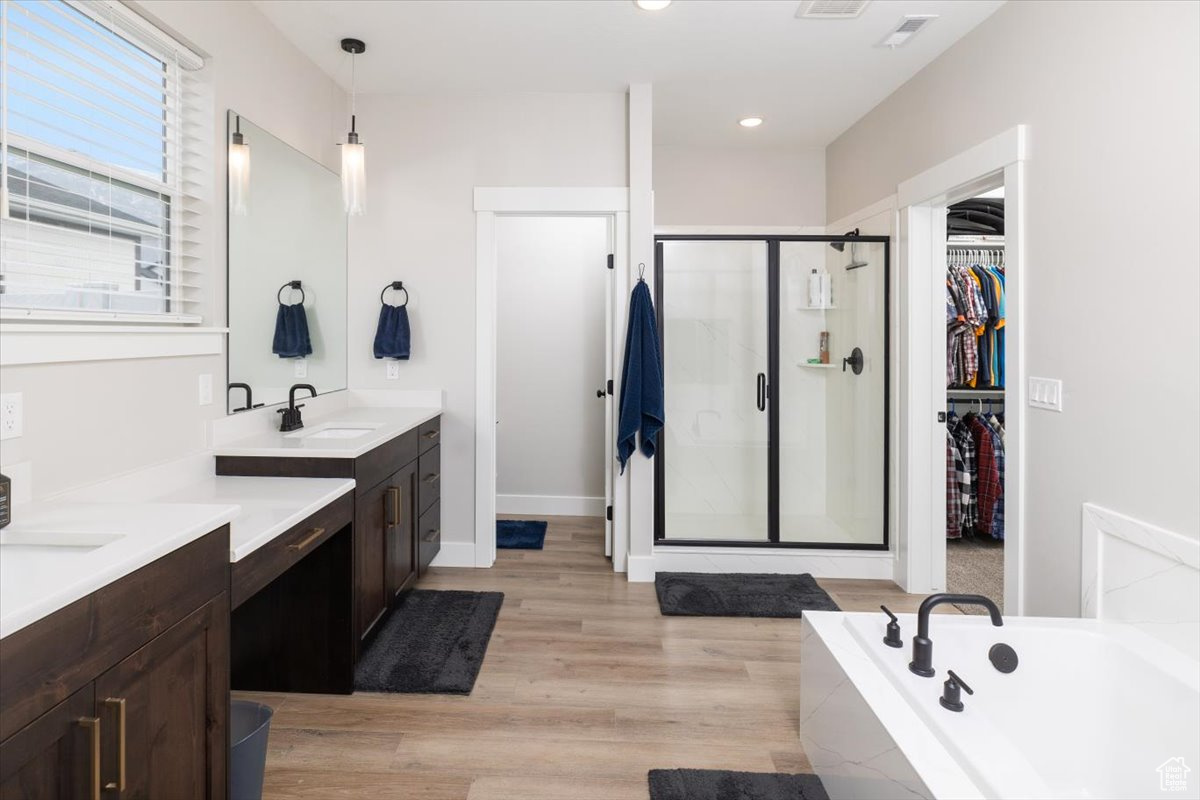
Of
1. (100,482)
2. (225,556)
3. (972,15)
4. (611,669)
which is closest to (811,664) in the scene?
(611,669)

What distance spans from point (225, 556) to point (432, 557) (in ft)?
7.20

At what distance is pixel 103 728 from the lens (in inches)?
46.7

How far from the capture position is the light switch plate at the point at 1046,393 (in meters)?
2.38

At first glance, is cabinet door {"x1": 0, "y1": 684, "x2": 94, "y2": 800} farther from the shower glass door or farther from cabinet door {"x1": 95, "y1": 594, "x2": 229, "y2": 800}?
the shower glass door

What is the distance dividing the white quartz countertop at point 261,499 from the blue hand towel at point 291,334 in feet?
2.51

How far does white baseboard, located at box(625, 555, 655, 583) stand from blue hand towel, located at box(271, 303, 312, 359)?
1.98 meters

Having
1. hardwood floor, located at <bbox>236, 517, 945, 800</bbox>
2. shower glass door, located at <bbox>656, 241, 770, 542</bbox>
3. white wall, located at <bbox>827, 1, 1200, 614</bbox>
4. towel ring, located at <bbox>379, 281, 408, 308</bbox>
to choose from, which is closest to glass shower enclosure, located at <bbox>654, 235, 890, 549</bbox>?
shower glass door, located at <bbox>656, 241, 770, 542</bbox>

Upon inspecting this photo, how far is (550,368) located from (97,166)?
3401 millimetres

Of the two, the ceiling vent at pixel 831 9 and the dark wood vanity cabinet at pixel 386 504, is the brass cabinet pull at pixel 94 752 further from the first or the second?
the ceiling vent at pixel 831 9

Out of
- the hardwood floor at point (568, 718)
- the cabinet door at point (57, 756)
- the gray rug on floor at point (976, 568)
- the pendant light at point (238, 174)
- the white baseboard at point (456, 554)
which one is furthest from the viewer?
the white baseboard at point (456, 554)

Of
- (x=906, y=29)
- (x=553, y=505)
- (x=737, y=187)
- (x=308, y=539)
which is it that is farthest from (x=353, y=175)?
(x=553, y=505)

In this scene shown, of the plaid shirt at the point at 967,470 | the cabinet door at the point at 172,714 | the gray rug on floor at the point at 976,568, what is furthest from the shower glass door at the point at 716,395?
the cabinet door at the point at 172,714

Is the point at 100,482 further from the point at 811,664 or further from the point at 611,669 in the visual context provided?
the point at 811,664

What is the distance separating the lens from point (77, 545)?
148 cm
